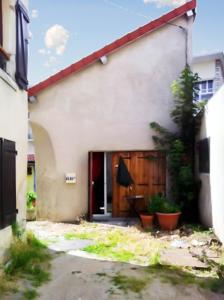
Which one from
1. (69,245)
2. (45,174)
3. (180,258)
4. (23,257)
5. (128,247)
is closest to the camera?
(23,257)

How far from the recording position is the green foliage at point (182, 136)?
31.5ft

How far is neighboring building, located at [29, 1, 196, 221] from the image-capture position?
34.3ft

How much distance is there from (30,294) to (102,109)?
22.8 feet

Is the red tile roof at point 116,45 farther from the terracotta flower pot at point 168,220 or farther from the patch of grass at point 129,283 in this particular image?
the patch of grass at point 129,283

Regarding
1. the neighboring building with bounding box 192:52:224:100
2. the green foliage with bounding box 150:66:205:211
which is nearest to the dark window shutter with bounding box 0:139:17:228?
the green foliage with bounding box 150:66:205:211

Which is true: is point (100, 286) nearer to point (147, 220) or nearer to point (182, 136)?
point (147, 220)

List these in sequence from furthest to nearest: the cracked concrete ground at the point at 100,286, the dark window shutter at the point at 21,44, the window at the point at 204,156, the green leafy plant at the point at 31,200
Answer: the green leafy plant at the point at 31,200
the window at the point at 204,156
the dark window shutter at the point at 21,44
the cracked concrete ground at the point at 100,286

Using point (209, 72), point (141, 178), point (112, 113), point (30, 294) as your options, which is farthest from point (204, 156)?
point (209, 72)

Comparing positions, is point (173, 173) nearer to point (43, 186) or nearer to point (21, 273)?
point (43, 186)

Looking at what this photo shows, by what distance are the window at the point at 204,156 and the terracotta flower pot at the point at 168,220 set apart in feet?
4.91

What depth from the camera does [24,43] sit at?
6.82m

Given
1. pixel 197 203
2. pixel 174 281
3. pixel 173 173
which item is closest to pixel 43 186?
pixel 173 173

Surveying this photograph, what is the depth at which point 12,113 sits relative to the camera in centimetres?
595

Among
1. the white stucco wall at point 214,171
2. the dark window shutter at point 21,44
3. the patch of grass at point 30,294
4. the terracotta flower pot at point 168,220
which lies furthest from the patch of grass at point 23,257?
the white stucco wall at point 214,171
